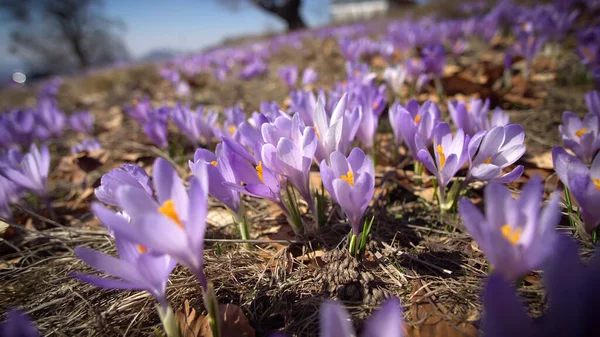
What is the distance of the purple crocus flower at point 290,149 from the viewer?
3.16 ft

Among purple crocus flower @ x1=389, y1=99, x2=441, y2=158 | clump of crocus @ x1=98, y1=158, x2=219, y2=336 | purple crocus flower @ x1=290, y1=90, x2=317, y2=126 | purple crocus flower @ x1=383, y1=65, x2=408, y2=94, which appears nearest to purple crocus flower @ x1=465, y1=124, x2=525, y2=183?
purple crocus flower @ x1=389, y1=99, x2=441, y2=158

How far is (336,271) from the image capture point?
3.21ft

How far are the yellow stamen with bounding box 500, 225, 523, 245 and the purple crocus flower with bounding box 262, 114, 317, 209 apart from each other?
0.53m

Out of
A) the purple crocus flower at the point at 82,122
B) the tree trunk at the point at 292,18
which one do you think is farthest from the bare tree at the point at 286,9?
the purple crocus flower at the point at 82,122

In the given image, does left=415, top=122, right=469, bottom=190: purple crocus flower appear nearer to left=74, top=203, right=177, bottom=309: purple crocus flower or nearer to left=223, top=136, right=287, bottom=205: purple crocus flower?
left=223, top=136, right=287, bottom=205: purple crocus flower

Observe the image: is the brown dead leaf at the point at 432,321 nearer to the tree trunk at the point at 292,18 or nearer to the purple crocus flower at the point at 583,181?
the purple crocus flower at the point at 583,181

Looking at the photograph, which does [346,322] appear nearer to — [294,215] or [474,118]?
[294,215]

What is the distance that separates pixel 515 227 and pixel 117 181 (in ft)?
3.37

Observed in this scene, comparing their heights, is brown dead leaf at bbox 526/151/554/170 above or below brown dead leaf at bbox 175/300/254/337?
above

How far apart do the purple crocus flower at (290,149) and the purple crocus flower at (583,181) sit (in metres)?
0.72

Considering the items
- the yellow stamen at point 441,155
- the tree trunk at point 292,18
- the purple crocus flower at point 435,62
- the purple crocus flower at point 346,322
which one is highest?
the tree trunk at point 292,18

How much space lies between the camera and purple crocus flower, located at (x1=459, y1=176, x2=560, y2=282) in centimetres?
64

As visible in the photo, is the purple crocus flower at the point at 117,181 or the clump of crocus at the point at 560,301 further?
the purple crocus flower at the point at 117,181

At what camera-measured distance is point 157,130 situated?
209cm
